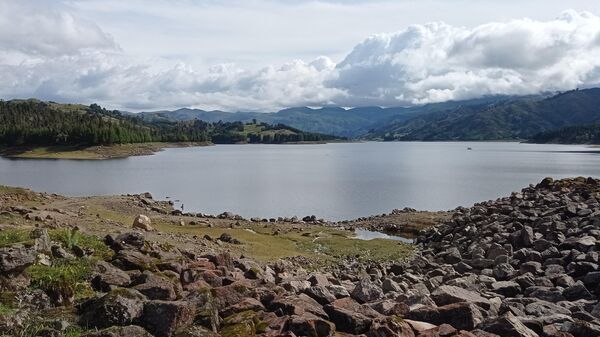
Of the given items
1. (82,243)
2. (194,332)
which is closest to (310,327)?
(194,332)

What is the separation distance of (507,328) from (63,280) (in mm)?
12565

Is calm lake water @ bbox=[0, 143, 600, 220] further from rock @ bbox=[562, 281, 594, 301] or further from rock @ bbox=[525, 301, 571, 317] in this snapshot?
rock @ bbox=[525, 301, 571, 317]

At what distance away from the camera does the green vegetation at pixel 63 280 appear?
15.6 meters

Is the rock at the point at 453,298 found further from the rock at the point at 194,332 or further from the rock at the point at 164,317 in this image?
the rock at the point at 164,317

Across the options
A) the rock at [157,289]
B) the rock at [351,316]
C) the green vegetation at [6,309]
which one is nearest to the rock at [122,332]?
the green vegetation at [6,309]

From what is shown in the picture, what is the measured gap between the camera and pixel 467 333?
1438cm

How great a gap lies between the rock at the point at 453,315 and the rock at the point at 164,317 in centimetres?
655

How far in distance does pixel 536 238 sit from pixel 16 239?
33.7 metres

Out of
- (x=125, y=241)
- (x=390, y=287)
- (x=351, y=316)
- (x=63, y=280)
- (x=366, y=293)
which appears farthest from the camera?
(x=125, y=241)

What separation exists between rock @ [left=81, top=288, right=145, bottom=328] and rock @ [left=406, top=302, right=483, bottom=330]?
25.3 ft

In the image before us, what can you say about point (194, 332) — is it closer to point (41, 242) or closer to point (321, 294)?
point (321, 294)

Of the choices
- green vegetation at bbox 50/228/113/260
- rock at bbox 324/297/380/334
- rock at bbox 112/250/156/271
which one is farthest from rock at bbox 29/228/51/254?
rock at bbox 324/297/380/334

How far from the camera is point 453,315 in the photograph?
16203 millimetres

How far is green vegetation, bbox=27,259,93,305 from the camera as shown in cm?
1563
